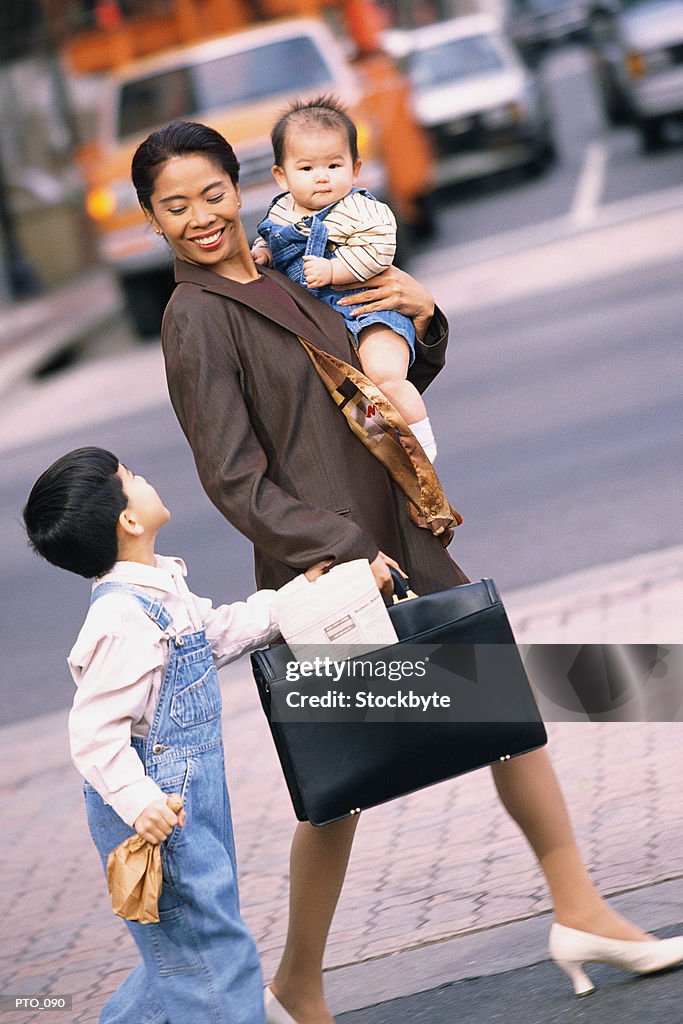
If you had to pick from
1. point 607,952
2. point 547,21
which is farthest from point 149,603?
point 547,21

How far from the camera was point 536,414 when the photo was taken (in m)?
9.92

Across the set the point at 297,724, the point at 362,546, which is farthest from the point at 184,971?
the point at 362,546

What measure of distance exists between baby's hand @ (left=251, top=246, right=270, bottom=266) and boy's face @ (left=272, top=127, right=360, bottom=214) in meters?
0.13

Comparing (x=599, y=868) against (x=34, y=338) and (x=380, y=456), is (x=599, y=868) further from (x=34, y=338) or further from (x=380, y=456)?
(x=34, y=338)

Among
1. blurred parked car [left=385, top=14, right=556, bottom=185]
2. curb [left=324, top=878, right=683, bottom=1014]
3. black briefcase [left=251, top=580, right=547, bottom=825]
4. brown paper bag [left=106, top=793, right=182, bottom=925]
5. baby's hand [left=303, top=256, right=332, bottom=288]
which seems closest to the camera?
brown paper bag [left=106, top=793, right=182, bottom=925]

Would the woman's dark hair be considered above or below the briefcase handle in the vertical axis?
above

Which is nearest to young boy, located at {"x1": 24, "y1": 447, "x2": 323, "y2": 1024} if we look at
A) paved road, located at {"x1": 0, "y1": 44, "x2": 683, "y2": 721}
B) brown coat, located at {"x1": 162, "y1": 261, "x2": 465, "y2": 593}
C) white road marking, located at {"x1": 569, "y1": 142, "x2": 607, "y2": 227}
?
brown coat, located at {"x1": 162, "y1": 261, "x2": 465, "y2": 593}

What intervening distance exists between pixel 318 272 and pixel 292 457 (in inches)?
15.2

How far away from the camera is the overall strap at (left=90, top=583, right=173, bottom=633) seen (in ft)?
9.96

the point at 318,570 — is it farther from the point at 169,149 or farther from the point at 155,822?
the point at 169,149

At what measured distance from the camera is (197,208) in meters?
3.24

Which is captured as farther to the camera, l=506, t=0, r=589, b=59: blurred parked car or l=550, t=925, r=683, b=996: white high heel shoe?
l=506, t=0, r=589, b=59: blurred parked car

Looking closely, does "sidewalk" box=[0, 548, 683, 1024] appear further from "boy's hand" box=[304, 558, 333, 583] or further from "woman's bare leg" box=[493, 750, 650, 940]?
"boy's hand" box=[304, 558, 333, 583]

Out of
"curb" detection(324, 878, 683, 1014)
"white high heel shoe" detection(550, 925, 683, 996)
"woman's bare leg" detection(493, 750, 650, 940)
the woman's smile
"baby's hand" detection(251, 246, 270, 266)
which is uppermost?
the woman's smile
